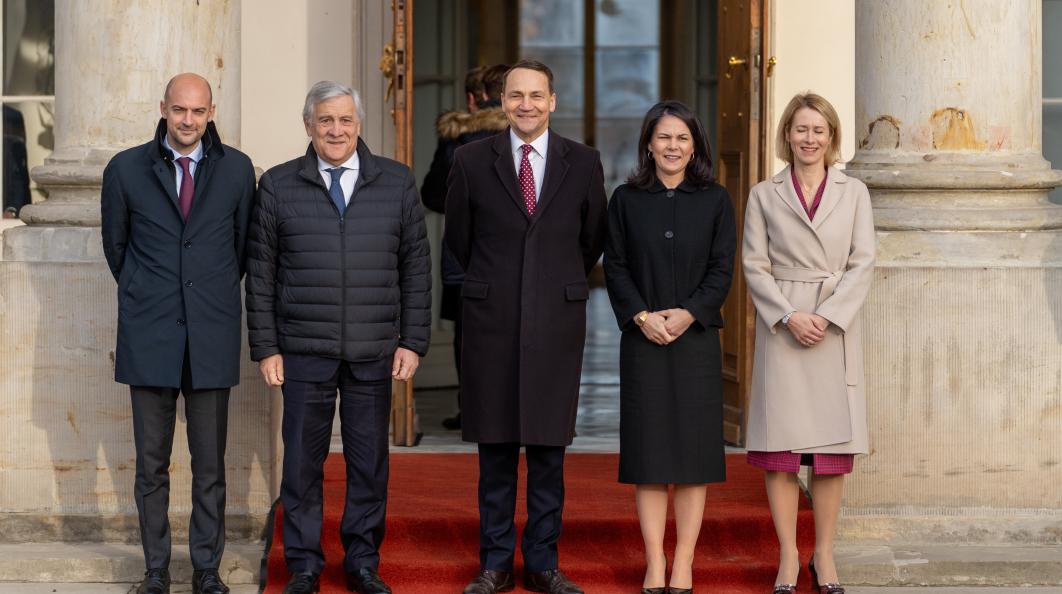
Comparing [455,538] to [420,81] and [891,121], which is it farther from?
[420,81]

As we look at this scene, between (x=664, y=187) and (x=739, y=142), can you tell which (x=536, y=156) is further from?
(x=739, y=142)

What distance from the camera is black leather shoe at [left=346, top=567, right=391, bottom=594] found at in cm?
551

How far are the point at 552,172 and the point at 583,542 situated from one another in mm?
1412

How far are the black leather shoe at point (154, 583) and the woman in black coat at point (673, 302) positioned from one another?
156 cm

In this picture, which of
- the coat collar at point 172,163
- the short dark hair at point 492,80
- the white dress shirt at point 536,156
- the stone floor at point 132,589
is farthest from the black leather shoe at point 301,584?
the short dark hair at point 492,80

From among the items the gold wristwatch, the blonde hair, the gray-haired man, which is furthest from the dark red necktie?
the blonde hair

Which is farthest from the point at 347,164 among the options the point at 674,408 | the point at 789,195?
the point at 789,195

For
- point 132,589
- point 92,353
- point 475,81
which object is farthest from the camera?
point 475,81

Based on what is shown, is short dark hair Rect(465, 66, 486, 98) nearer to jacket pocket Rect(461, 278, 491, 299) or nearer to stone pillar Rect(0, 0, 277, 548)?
stone pillar Rect(0, 0, 277, 548)

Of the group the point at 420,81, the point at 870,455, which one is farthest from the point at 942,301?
the point at 420,81

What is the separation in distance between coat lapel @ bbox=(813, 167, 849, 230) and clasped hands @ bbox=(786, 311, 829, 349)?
294mm

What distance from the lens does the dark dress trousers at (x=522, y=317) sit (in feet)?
17.8

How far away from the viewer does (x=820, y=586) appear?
558 cm

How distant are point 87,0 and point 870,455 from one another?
3.34 m
